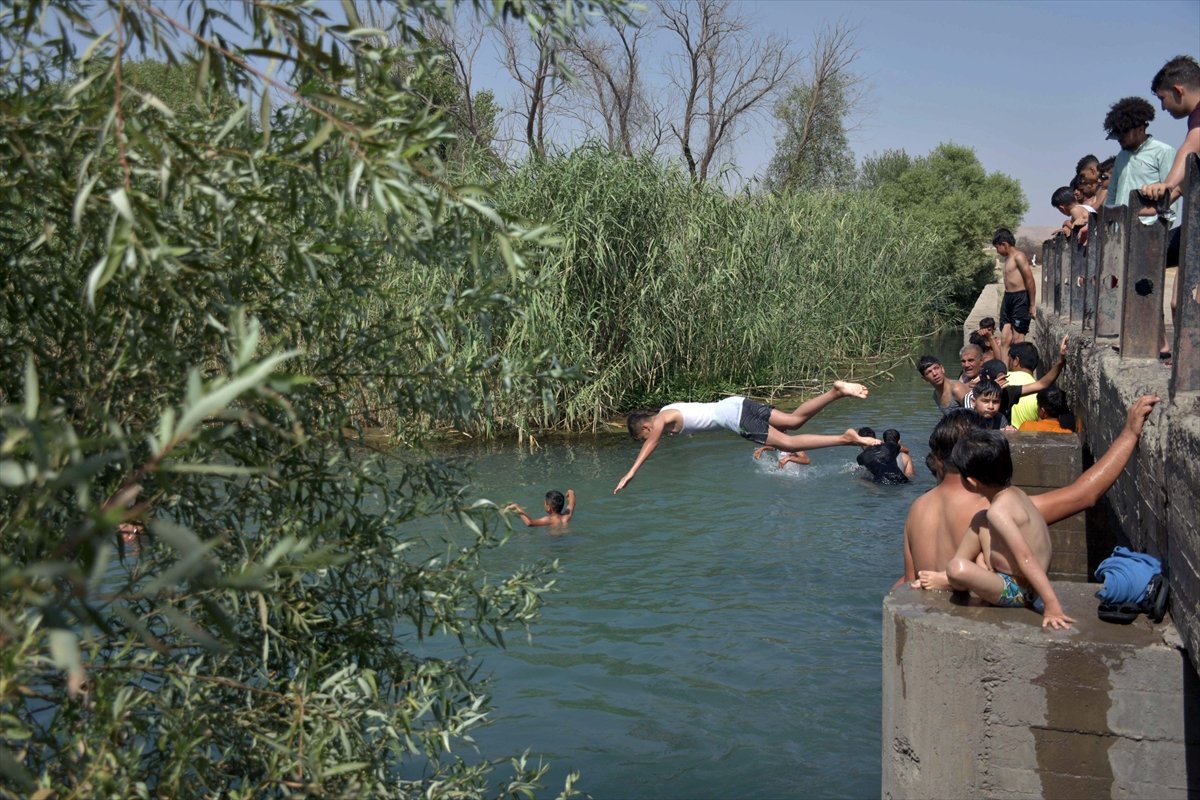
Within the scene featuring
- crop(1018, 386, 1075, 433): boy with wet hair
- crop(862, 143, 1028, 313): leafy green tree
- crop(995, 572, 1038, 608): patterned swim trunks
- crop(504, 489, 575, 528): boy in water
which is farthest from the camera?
crop(862, 143, 1028, 313): leafy green tree

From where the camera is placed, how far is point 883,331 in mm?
25016

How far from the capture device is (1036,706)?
474cm

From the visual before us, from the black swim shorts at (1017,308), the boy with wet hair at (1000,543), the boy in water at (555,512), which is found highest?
the black swim shorts at (1017,308)

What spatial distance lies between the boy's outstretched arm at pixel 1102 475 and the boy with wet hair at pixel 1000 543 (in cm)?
64

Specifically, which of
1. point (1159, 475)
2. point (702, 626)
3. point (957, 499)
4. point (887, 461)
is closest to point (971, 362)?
point (887, 461)

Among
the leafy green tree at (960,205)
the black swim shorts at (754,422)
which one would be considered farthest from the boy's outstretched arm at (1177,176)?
the leafy green tree at (960,205)

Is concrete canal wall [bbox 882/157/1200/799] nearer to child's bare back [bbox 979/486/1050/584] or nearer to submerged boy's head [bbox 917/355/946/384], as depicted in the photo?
child's bare back [bbox 979/486/1050/584]

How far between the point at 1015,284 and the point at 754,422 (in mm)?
5469

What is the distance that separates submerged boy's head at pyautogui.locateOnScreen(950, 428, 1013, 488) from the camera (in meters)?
5.57

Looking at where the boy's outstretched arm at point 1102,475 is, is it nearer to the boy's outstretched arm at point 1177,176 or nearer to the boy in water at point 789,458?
the boy's outstretched arm at point 1177,176

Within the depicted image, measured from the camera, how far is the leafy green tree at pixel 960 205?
3716 cm

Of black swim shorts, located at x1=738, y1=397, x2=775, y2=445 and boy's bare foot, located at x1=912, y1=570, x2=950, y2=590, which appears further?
black swim shorts, located at x1=738, y1=397, x2=775, y2=445

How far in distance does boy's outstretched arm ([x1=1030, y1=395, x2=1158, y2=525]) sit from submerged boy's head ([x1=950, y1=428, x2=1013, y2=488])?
631 millimetres

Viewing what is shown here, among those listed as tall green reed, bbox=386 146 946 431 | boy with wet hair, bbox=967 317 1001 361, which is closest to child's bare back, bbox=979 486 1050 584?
tall green reed, bbox=386 146 946 431
